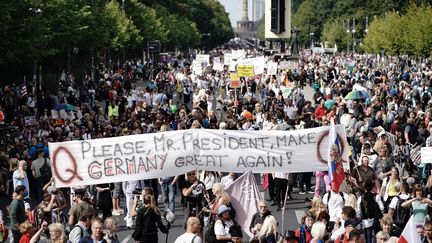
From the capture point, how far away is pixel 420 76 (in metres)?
58.4

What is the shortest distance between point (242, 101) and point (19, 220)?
23552mm

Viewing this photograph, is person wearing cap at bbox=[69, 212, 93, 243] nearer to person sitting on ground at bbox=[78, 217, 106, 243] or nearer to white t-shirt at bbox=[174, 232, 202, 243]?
person sitting on ground at bbox=[78, 217, 106, 243]

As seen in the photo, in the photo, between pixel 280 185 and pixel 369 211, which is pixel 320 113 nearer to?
pixel 280 185

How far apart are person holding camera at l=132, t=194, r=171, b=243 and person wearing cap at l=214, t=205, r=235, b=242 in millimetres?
819

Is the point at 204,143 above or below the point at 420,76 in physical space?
above

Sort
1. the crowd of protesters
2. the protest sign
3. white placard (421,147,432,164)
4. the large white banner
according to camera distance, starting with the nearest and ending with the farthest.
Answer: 1. the crowd of protesters
2. the large white banner
3. white placard (421,147,432,164)
4. the protest sign

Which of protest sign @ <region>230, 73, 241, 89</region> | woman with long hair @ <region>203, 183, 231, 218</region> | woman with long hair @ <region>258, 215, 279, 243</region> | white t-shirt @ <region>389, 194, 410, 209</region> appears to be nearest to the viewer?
woman with long hair @ <region>258, 215, 279, 243</region>

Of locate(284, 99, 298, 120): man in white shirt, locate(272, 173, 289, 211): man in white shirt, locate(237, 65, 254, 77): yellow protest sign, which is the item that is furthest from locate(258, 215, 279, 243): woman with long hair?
locate(237, 65, 254, 77): yellow protest sign

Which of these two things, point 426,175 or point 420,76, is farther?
point 420,76

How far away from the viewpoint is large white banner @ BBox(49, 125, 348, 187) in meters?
16.0

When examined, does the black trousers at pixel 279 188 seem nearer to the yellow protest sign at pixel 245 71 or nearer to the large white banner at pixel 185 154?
the large white banner at pixel 185 154

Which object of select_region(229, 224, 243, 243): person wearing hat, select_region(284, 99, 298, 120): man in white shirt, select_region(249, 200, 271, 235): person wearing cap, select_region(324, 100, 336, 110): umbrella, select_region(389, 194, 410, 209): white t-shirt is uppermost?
select_region(229, 224, 243, 243): person wearing hat

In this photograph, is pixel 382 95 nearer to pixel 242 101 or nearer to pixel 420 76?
pixel 242 101

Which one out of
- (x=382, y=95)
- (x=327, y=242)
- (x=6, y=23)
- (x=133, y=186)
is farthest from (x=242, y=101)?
(x=327, y=242)
